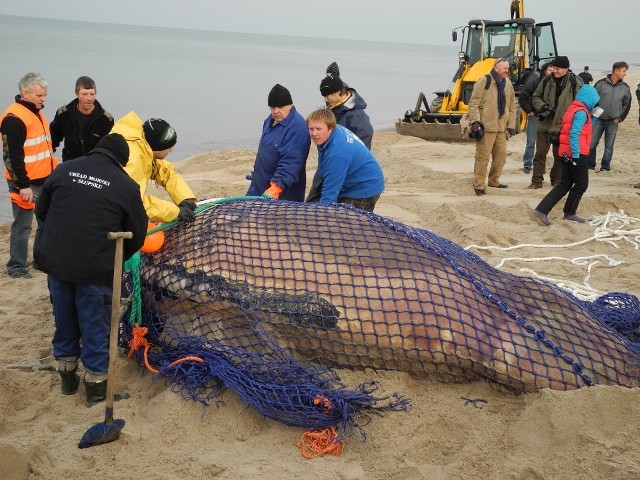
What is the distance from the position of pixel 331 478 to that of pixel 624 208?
5.43m

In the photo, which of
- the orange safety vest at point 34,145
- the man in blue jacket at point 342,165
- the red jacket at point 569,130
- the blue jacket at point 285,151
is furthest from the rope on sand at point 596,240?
the orange safety vest at point 34,145

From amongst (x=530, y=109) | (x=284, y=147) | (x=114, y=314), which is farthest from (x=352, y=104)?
(x=530, y=109)

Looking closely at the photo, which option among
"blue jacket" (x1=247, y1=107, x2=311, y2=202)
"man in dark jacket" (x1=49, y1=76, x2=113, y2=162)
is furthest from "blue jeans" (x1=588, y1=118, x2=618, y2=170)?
"man in dark jacket" (x1=49, y1=76, x2=113, y2=162)

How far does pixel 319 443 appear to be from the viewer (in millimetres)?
2865

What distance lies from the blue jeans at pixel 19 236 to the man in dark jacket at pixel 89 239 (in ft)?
6.92

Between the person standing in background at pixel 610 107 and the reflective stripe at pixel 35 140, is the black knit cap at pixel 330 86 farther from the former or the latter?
the person standing in background at pixel 610 107

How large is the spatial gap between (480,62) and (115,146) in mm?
10713

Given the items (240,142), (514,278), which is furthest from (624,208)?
(240,142)

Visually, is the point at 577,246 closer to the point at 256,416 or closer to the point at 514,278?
the point at 514,278

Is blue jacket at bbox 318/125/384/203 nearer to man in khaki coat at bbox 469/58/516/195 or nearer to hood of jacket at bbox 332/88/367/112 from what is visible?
hood of jacket at bbox 332/88/367/112

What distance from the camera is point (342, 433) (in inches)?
114

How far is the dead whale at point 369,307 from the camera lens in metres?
3.22

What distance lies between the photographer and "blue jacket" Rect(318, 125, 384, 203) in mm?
4391

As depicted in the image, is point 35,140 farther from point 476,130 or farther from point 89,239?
point 476,130
